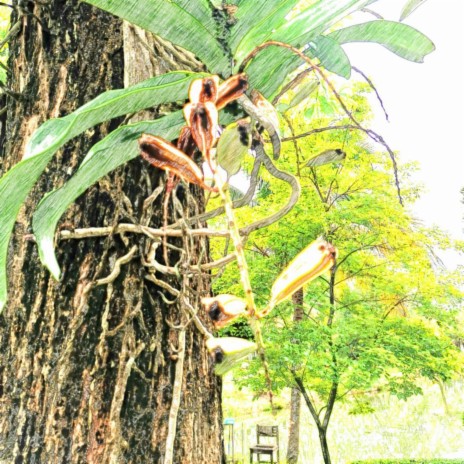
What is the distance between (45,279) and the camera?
43 centimetres

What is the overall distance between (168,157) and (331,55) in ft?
0.78

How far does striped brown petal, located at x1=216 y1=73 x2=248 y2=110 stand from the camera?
0.27 m

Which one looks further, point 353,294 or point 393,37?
point 353,294

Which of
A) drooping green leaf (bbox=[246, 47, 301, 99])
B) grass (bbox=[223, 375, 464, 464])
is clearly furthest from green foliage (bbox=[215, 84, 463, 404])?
drooping green leaf (bbox=[246, 47, 301, 99])

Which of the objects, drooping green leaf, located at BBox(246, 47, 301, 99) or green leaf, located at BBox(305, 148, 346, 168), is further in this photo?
green leaf, located at BBox(305, 148, 346, 168)

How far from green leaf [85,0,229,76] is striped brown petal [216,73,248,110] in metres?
0.07

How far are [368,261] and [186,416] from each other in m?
3.95

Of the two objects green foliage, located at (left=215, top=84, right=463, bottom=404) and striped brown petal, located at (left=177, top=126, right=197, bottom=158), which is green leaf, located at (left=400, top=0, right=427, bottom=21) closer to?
striped brown petal, located at (left=177, top=126, right=197, bottom=158)

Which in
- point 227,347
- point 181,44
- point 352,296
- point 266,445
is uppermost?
point 352,296

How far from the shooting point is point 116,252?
430 millimetres

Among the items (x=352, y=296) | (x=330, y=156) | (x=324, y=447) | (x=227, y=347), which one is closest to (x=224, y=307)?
(x=227, y=347)

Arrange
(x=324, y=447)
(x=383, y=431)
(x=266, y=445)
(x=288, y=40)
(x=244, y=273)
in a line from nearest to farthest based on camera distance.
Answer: (x=244, y=273) < (x=288, y=40) < (x=324, y=447) < (x=266, y=445) < (x=383, y=431)

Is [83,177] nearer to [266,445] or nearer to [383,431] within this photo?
[266,445]

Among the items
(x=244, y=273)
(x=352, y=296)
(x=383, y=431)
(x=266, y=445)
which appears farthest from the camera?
(x=383, y=431)
